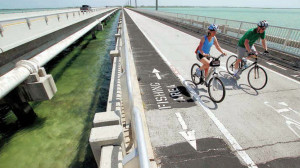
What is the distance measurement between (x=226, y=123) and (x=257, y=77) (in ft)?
9.57

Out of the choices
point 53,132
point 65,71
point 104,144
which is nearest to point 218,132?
point 104,144

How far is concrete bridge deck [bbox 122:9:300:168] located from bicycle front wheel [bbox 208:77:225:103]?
0.67 ft

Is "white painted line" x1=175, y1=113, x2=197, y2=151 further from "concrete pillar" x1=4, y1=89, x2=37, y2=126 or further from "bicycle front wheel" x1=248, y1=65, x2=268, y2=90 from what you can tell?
"concrete pillar" x1=4, y1=89, x2=37, y2=126

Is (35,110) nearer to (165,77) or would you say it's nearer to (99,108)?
(99,108)

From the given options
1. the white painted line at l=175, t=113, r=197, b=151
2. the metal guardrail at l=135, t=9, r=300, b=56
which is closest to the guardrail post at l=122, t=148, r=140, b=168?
the white painted line at l=175, t=113, r=197, b=151

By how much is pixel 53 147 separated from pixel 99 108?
2575 millimetres

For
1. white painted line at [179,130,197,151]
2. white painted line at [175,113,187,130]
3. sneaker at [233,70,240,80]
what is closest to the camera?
white painted line at [179,130,197,151]

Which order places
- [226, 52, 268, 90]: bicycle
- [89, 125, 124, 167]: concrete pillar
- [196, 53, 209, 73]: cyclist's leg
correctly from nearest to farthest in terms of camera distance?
[89, 125, 124, 167]: concrete pillar < [196, 53, 209, 73]: cyclist's leg < [226, 52, 268, 90]: bicycle

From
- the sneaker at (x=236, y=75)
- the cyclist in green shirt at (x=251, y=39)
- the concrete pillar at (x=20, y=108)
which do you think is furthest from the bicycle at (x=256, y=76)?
the concrete pillar at (x=20, y=108)

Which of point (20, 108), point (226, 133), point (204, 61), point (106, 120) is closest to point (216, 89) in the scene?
point (204, 61)

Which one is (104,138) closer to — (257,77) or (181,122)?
(181,122)

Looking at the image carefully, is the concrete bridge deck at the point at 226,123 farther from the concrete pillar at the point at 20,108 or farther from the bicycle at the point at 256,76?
the concrete pillar at the point at 20,108

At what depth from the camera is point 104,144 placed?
311 centimetres

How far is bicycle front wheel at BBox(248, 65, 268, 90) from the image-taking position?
19.5ft
